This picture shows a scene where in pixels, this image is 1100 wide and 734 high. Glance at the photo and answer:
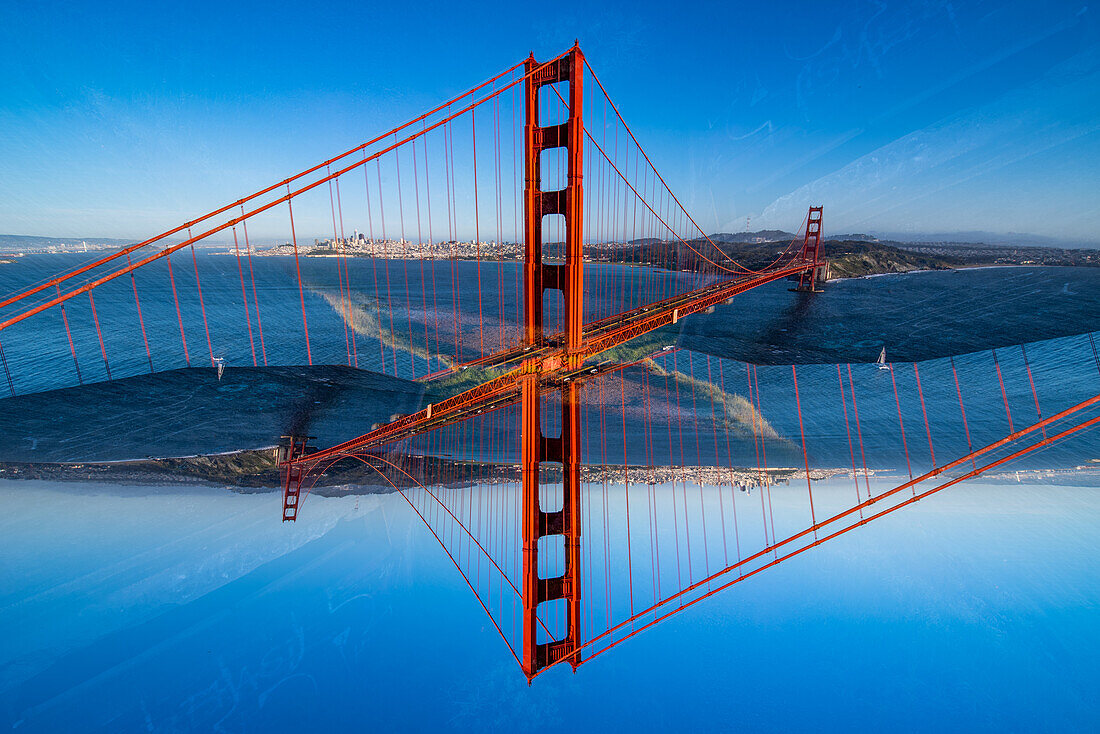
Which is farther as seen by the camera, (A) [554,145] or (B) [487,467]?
(B) [487,467]

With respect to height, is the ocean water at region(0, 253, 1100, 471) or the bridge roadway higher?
the bridge roadway

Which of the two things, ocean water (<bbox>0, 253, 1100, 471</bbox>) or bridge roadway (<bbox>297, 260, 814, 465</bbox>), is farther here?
ocean water (<bbox>0, 253, 1100, 471</bbox>)

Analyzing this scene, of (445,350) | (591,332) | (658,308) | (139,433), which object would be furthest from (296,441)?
(445,350)

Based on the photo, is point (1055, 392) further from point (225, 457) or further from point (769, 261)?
point (225, 457)

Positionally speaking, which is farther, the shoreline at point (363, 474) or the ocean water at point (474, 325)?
the ocean water at point (474, 325)

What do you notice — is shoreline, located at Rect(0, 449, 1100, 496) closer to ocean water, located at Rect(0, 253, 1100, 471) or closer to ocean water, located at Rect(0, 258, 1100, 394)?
ocean water, located at Rect(0, 253, 1100, 471)

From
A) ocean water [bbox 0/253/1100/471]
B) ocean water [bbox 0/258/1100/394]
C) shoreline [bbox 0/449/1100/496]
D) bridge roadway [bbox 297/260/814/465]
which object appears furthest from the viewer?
ocean water [bbox 0/258/1100/394]

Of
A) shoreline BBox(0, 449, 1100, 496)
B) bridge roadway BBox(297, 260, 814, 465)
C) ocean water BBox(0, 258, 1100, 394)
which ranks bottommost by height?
shoreline BBox(0, 449, 1100, 496)

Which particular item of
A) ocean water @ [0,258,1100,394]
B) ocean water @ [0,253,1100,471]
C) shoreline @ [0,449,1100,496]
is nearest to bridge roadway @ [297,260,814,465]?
shoreline @ [0,449,1100,496]

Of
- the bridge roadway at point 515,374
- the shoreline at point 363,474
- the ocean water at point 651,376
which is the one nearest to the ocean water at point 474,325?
the ocean water at point 651,376

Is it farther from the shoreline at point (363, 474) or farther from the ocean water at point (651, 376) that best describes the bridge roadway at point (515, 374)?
the ocean water at point (651, 376)

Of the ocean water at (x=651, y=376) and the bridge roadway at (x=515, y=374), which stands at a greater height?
the bridge roadway at (x=515, y=374)
